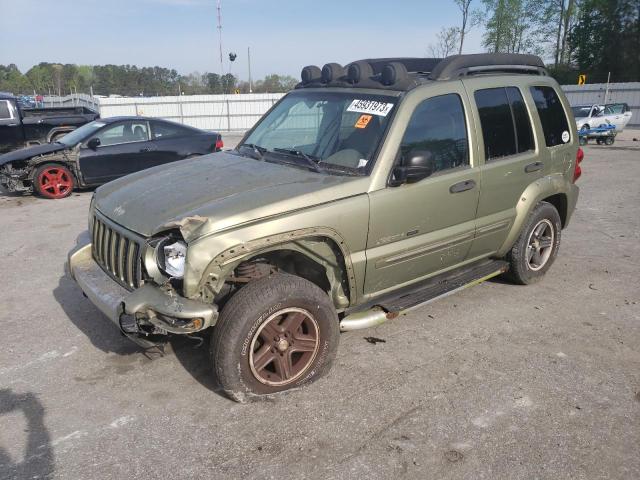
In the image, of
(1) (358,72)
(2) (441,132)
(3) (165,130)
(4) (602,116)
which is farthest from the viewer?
(4) (602,116)

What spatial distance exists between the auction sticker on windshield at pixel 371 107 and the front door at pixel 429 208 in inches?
7.5

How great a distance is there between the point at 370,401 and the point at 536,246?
8.92 feet

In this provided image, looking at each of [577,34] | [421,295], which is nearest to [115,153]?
[421,295]

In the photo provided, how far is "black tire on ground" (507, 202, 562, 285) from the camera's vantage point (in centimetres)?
491

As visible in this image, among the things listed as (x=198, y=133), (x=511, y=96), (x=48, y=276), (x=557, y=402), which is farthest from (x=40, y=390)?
(x=198, y=133)

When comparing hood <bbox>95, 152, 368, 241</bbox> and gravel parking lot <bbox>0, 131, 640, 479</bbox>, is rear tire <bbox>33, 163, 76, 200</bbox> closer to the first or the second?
gravel parking lot <bbox>0, 131, 640, 479</bbox>

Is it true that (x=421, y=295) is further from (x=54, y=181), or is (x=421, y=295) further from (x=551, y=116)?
(x=54, y=181)

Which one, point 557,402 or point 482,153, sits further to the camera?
point 482,153

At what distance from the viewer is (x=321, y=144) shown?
3975mm

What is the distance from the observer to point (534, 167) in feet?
15.4

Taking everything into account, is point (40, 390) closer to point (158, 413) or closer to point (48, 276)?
point (158, 413)

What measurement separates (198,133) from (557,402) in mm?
8799

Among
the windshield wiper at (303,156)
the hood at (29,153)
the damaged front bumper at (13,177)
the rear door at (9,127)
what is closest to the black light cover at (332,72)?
the windshield wiper at (303,156)

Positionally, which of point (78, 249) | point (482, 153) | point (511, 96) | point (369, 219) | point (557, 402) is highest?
point (511, 96)
